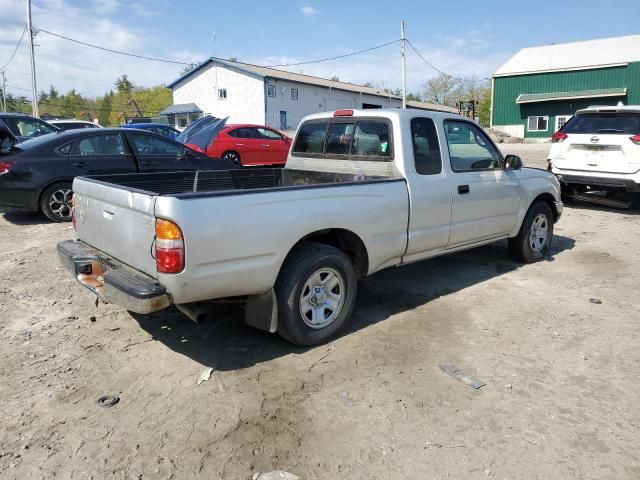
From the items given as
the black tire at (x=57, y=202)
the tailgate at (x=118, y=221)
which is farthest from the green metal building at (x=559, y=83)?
the tailgate at (x=118, y=221)

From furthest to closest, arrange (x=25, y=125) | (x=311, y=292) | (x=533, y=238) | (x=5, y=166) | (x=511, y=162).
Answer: (x=25, y=125)
(x=5, y=166)
(x=533, y=238)
(x=511, y=162)
(x=311, y=292)

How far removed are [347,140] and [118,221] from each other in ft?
8.10

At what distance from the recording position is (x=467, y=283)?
5.68m

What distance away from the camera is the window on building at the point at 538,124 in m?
40.8

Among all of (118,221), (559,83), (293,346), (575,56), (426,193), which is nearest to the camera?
(118,221)

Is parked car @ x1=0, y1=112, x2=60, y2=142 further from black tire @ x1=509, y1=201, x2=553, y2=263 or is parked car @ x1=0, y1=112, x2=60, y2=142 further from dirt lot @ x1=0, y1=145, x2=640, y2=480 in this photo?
black tire @ x1=509, y1=201, x2=553, y2=263

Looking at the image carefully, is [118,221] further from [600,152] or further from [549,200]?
[600,152]

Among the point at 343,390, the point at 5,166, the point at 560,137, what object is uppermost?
the point at 560,137

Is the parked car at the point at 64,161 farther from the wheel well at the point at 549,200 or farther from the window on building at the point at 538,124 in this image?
the window on building at the point at 538,124

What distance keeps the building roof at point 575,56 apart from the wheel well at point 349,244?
4190 cm

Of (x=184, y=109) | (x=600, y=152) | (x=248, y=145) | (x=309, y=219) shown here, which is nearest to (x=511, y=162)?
(x=309, y=219)

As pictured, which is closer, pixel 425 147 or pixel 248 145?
pixel 425 147

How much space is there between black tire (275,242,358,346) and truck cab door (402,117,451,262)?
33.1 inches

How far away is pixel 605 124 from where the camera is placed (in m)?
9.09
